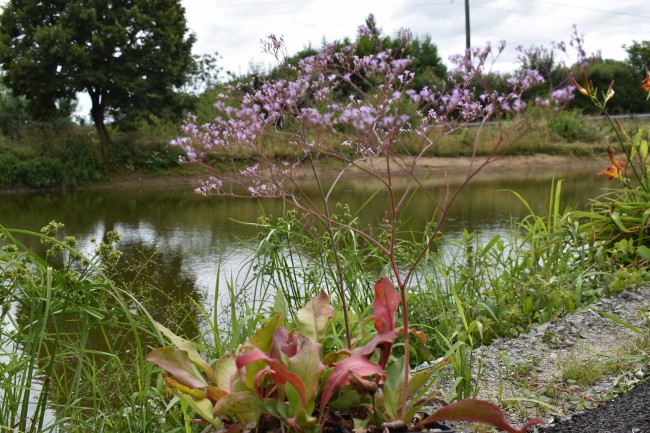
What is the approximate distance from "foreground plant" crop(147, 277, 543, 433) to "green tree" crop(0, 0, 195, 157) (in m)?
15.8

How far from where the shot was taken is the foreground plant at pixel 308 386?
1453 millimetres

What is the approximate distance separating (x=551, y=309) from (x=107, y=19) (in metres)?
16.2

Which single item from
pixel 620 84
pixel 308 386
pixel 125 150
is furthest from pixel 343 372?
pixel 620 84

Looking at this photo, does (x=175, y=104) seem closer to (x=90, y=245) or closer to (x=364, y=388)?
(x=90, y=245)

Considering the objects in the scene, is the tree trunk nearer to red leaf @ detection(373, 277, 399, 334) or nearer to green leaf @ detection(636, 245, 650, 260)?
green leaf @ detection(636, 245, 650, 260)

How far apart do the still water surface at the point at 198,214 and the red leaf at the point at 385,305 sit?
2.75 m

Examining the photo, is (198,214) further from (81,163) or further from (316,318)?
(316,318)

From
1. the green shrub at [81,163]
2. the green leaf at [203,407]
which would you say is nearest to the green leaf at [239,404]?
the green leaf at [203,407]

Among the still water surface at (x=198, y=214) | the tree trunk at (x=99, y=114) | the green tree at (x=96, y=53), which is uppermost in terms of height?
the green tree at (x=96, y=53)

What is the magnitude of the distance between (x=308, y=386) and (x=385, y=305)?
1.05 feet

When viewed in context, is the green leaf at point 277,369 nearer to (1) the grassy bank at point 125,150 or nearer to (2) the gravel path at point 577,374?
(2) the gravel path at point 577,374

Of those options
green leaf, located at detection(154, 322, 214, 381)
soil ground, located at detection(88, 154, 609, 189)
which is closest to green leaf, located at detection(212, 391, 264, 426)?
green leaf, located at detection(154, 322, 214, 381)

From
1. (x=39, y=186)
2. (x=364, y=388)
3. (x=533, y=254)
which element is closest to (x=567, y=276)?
(x=533, y=254)

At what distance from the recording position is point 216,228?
871cm
